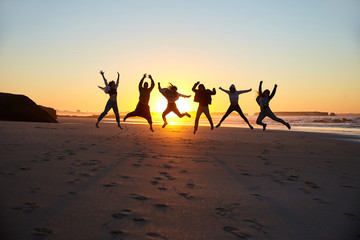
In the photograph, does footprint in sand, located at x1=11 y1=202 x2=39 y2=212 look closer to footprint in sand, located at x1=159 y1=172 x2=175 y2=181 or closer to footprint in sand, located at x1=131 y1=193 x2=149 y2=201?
footprint in sand, located at x1=131 y1=193 x2=149 y2=201

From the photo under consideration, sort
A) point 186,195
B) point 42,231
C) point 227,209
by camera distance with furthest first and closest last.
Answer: point 186,195 < point 227,209 < point 42,231

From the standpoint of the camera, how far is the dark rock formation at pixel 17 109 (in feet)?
69.4

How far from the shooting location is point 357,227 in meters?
3.01

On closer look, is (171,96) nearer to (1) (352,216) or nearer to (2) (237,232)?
(1) (352,216)

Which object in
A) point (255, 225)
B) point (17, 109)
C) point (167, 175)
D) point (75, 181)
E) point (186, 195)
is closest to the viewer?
point (255, 225)

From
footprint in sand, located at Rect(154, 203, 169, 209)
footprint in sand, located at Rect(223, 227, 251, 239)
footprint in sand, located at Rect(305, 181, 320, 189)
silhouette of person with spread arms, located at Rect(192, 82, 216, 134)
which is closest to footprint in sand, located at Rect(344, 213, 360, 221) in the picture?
footprint in sand, located at Rect(305, 181, 320, 189)

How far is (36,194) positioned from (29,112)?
2070cm

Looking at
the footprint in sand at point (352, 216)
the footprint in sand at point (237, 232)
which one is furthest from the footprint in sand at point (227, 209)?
the footprint in sand at point (352, 216)

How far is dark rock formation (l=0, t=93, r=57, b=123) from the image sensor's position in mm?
21141

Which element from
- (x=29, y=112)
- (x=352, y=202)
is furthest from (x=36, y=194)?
(x=29, y=112)

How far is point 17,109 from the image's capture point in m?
21.3

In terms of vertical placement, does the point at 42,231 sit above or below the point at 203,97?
below

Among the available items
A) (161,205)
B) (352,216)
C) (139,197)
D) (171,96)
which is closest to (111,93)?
(171,96)

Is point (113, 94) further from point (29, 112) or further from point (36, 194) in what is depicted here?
point (29, 112)
